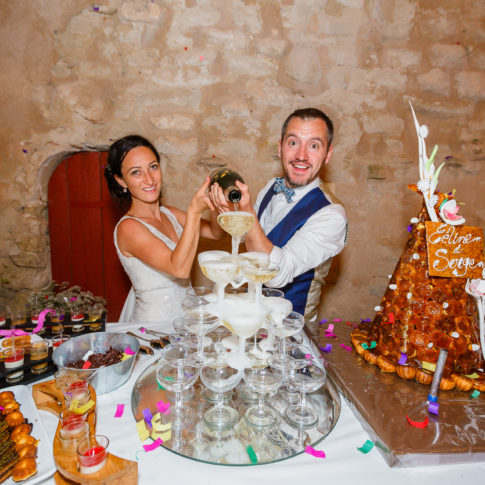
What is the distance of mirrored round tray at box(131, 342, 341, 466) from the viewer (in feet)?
3.23

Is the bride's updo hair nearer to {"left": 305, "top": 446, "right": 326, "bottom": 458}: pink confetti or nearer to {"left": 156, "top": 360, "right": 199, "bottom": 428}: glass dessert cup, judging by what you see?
{"left": 156, "top": 360, "right": 199, "bottom": 428}: glass dessert cup

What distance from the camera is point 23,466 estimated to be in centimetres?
88

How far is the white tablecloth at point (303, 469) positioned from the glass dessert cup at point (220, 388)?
0.15 metres

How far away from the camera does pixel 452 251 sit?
1333mm

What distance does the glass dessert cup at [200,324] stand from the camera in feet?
4.02

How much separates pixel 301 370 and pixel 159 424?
0.53 m

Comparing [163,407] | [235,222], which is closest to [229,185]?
[235,222]

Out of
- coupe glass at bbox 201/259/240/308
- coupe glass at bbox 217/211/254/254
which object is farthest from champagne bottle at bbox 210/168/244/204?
coupe glass at bbox 201/259/240/308

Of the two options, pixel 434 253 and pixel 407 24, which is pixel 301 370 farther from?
pixel 407 24

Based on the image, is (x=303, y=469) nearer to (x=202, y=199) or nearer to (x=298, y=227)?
(x=202, y=199)

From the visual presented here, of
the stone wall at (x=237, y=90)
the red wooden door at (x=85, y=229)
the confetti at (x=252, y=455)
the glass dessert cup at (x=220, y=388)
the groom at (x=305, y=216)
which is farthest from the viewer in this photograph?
the red wooden door at (x=85, y=229)

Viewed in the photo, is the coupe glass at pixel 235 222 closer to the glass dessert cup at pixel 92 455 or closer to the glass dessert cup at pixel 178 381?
the glass dessert cup at pixel 178 381

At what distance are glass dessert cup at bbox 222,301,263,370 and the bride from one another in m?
0.92

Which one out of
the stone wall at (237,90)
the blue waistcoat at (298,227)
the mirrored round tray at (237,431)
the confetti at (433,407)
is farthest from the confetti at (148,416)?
the stone wall at (237,90)
